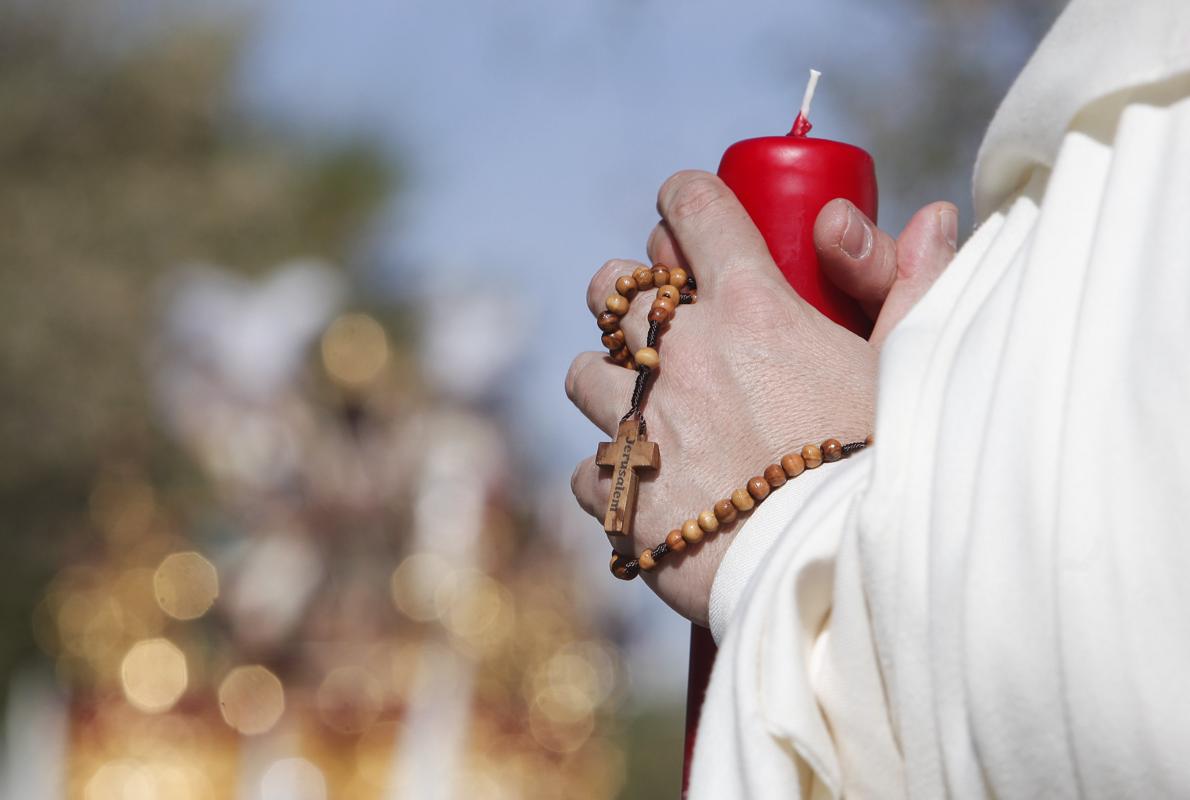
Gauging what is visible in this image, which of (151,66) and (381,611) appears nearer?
(381,611)

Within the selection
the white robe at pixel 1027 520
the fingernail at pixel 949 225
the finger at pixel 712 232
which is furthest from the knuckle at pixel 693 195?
the white robe at pixel 1027 520

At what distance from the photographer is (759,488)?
998 mm

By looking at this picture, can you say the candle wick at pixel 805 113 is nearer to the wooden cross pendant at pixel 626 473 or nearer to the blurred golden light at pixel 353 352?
the wooden cross pendant at pixel 626 473

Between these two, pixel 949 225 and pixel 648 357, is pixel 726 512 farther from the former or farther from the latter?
pixel 949 225

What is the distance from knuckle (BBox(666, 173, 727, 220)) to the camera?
1191 millimetres

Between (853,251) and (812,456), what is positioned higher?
(853,251)

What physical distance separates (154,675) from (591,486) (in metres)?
4.42

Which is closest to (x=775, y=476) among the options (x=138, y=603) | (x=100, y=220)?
(x=138, y=603)

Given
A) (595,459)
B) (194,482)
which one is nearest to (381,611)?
(595,459)

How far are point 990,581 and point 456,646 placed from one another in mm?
4650

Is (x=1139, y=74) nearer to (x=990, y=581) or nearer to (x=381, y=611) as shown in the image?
(x=990, y=581)

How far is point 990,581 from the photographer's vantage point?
0.67 m

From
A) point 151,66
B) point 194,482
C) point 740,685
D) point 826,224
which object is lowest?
point 740,685

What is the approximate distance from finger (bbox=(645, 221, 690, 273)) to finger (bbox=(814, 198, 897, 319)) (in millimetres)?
128
